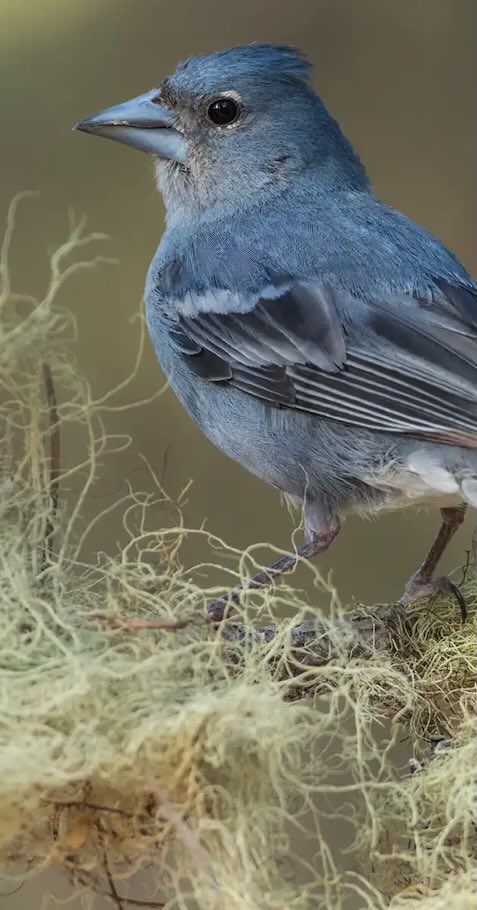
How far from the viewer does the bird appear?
1846mm

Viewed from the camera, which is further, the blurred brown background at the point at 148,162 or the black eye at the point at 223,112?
the blurred brown background at the point at 148,162

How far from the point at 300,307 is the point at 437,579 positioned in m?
0.52

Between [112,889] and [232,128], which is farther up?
[232,128]

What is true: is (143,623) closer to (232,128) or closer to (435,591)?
(435,591)

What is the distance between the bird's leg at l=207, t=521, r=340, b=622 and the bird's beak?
2.75 feet

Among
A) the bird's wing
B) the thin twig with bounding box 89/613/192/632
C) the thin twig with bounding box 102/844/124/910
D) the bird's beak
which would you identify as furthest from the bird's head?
the thin twig with bounding box 102/844/124/910

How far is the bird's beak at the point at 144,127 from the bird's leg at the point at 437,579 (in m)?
0.89

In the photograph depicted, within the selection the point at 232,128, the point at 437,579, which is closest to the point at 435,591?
the point at 437,579

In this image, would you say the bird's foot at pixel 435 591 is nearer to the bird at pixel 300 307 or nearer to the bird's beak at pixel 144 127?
the bird at pixel 300 307

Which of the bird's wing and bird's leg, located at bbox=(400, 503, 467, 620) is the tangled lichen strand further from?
the bird's wing

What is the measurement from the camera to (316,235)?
2086mm

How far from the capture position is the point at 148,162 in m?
3.41

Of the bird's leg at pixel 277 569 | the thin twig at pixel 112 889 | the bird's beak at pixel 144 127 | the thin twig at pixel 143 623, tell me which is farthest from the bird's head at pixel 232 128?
the thin twig at pixel 112 889

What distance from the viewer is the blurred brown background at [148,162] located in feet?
11.2
